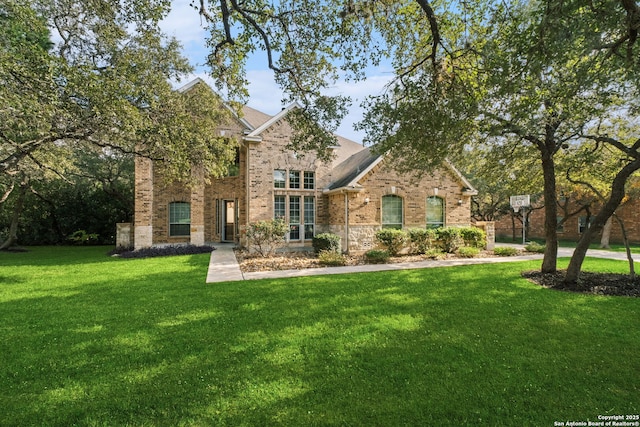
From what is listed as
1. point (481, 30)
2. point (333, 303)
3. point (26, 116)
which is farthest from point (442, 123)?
point (26, 116)

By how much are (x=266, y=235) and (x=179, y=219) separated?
22.2 ft

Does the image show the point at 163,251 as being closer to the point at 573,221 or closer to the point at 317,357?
the point at 317,357

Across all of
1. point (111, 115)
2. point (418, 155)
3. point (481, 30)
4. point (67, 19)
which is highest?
point (67, 19)

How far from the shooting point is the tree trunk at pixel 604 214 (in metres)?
7.14

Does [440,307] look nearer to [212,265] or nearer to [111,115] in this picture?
[212,265]

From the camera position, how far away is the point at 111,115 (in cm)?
743

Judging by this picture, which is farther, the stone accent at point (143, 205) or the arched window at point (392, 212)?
the arched window at point (392, 212)

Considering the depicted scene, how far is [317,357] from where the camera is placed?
12.9ft

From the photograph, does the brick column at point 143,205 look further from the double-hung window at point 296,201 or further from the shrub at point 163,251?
the double-hung window at point 296,201

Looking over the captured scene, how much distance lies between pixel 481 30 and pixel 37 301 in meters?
11.5

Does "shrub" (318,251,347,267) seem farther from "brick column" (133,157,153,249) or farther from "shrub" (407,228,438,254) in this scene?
"brick column" (133,157,153,249)

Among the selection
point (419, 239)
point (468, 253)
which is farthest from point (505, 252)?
point (419, 239)

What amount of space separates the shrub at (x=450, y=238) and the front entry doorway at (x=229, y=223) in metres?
11.7

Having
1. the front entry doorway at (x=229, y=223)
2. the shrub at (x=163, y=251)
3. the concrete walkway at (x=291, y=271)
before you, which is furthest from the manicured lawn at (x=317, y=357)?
the front entry doorway at (x=229, y=223)
